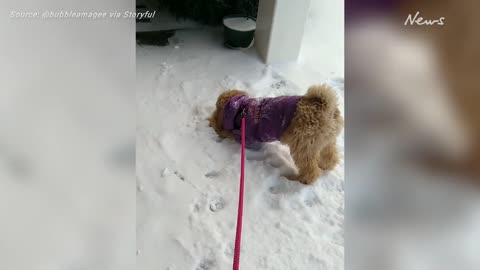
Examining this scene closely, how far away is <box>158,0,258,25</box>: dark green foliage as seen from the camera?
2.16 m

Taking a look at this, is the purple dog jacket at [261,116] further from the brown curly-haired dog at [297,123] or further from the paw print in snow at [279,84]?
the paw print in snow at [279,84]

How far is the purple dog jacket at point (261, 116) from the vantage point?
1.40m

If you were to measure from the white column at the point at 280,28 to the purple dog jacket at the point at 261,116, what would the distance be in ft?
1.93

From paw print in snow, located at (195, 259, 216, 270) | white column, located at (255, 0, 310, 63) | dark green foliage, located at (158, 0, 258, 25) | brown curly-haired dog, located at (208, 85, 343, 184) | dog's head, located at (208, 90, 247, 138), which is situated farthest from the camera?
dark green foliage, located at (158, 0, 258, 25)

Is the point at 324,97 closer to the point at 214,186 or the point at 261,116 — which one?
the point at 261,116

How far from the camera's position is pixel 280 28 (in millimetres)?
1981

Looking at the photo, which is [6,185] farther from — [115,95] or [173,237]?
[173,237]

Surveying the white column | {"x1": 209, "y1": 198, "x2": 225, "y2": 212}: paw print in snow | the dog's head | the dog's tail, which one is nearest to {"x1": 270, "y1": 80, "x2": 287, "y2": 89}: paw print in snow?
the white column

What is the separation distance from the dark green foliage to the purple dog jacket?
0.85 meters

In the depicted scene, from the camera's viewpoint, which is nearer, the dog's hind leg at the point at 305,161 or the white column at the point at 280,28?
the dog's hind leg at the point at 305,161

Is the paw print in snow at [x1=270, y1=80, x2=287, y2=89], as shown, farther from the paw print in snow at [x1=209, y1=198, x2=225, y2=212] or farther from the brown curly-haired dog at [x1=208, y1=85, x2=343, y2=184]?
the paw print in snow at [x1=209, y1=198, x2=225, y2=212]

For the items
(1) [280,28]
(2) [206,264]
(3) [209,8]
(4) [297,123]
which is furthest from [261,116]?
(3) [209,8]

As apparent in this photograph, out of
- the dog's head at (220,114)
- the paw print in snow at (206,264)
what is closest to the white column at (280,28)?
the dog's head at (220,114)

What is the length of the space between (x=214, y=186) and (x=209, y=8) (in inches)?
44.7
